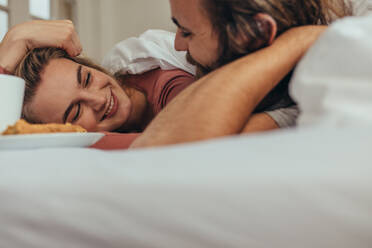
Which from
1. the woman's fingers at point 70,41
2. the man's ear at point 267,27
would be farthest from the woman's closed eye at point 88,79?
the man's ear at point 267,27

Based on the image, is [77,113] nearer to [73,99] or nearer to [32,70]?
[73,99]

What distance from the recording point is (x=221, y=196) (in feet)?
0.79

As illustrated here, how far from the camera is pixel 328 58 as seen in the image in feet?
1.10

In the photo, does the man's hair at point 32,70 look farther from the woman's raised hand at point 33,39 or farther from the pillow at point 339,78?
the pillow at point 339,78

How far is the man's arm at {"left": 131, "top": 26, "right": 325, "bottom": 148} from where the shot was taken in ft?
1.37

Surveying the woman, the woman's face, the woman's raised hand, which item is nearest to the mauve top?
the woman

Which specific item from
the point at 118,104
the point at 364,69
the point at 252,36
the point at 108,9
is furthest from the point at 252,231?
the point at 108,9

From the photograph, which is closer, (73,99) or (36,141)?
(36,141)

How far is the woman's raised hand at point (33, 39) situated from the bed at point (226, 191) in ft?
2.66

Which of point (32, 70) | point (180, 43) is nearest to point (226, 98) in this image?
point (180, 43)

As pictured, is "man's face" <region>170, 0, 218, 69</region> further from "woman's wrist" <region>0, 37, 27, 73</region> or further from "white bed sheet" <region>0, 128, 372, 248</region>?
"woman's wrist" <region>0, 37, 27, 73</region>

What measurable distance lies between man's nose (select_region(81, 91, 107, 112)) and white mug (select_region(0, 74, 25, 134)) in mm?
361

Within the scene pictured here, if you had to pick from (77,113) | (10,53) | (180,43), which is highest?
(180,43)

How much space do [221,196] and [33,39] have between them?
979 mm
